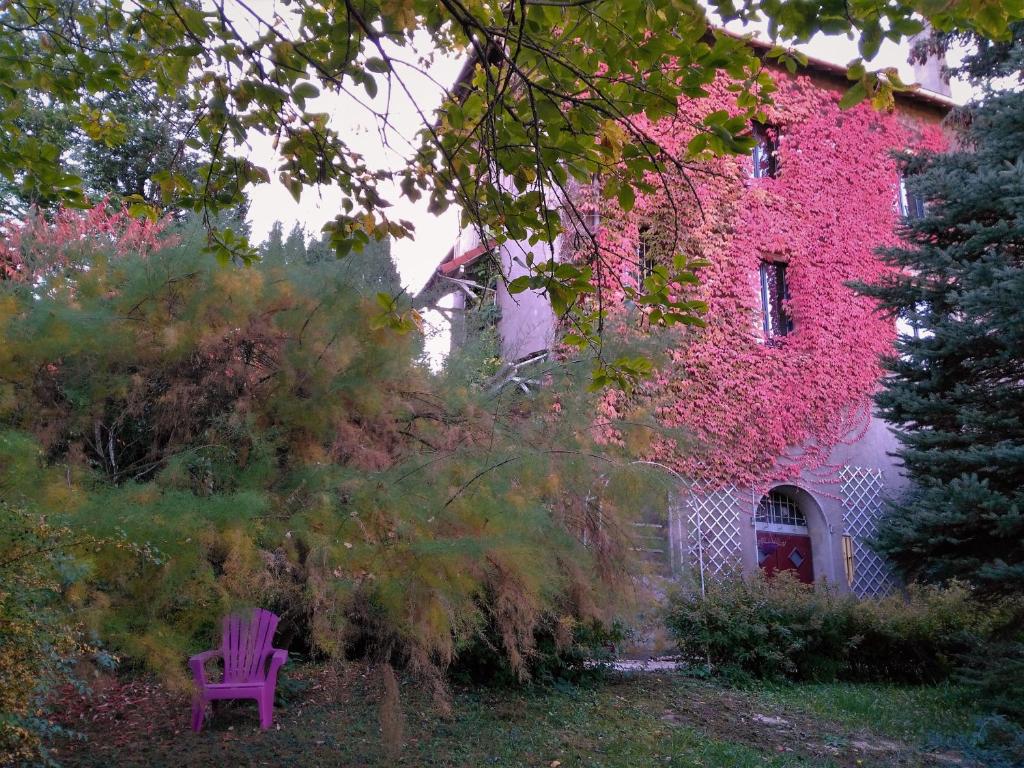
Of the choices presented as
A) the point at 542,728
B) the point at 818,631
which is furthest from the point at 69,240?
the point at 818,631

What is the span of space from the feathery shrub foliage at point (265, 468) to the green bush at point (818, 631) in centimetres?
245

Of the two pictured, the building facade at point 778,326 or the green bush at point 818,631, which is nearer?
the green bush at point 818,631

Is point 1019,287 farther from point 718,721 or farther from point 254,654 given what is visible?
point 254,654

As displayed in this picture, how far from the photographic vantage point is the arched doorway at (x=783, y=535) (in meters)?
11.2

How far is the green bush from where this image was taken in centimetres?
765

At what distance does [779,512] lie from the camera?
11.6 m

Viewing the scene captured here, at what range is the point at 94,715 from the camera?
19.1 feet

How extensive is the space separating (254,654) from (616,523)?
2.62 m

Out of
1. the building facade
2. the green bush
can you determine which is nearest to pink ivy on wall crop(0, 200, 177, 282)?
the building facade

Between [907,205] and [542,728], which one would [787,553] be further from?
[542,728]

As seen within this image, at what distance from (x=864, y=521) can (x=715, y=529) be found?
2.65 meters

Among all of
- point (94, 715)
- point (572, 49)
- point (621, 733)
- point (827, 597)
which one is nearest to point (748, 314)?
point (827, 597)

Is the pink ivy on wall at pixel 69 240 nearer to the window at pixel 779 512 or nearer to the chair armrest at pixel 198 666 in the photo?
the chair armrest at pixel 198 666

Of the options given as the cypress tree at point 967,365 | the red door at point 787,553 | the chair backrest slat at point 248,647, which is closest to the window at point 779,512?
the red door at point 787,553
